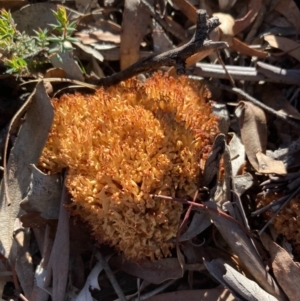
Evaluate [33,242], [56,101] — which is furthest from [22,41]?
[33,242]

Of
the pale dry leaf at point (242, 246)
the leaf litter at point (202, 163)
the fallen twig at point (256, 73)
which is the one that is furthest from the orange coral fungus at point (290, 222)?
the fallen twig at point (256, 73)

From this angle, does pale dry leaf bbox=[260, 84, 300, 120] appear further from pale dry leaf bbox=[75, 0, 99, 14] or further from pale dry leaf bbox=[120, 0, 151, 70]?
pale dry leaf bbox=[75, 0, 99, 14]

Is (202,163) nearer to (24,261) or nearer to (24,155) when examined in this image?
(24,155)

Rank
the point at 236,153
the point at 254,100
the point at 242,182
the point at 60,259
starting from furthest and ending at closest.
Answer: the point at 254,100 → the point at 236,153 → the point at 242,182 → the point at 60,259

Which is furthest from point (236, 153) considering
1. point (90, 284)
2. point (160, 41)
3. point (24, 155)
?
point (24, 155)

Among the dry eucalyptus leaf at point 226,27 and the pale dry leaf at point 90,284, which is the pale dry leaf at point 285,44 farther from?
the pale dry leaf at point 90,284

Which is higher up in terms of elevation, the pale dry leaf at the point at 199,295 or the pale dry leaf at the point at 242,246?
the pale dry leaf at the point at 242,246
